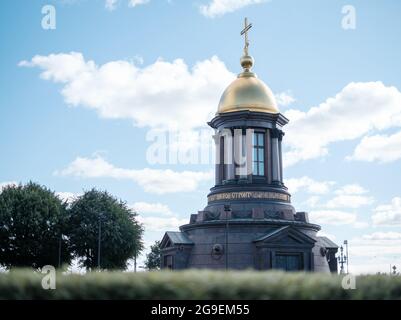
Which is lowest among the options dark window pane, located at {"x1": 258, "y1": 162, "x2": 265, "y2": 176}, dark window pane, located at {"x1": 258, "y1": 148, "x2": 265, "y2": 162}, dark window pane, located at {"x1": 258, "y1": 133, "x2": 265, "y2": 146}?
dark window pane, located at {"x1": 258, "y1": 162, "x2": 265, "y2": 176}

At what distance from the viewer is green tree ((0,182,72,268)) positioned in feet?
145

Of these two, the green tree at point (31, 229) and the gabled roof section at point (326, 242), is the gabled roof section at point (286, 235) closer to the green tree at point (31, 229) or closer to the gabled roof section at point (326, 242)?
the gabled roof section at point (326, 242)

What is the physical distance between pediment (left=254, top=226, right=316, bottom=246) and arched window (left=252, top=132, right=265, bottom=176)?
5932 mm

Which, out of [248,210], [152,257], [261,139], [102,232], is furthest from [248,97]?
[152,257]

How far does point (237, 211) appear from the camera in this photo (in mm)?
38156

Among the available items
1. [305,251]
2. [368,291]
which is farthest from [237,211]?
[368,291]

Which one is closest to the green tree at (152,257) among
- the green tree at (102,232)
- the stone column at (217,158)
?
the green tree at (102,232)

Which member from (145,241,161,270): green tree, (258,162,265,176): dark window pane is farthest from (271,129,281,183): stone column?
(145,241,161,270): green tree

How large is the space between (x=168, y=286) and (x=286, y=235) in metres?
25.5

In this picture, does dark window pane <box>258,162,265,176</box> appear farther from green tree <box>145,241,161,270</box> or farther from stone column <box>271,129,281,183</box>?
green tree <box>145,241,161,270</box>

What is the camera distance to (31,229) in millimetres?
44562

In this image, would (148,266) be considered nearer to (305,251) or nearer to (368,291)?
(305,251)
